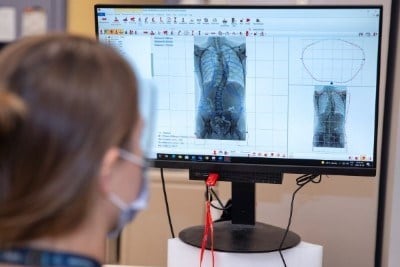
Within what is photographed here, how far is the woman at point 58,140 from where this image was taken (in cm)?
69

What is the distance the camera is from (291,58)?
1221mm

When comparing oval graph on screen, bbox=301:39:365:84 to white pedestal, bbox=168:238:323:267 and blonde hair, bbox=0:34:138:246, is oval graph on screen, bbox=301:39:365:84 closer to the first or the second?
white pedestal, bbox=168:238:323:267

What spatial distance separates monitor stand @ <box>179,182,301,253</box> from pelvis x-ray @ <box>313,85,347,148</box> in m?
0.20

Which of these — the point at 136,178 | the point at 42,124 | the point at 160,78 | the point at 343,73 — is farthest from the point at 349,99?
the point at 42,124

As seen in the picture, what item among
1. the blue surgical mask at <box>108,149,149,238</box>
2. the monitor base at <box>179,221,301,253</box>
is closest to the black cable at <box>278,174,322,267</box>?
the monitor base at <box>179,221,301,253</box>

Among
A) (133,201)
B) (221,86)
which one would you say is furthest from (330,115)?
(133,201)

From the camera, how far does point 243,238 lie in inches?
50.3

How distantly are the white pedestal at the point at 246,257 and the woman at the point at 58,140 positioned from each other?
1.63 feet

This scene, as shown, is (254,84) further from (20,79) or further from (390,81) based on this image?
(20,79)

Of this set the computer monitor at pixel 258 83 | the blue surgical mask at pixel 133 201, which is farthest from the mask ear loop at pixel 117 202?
the computer monitor at pixel 258 83

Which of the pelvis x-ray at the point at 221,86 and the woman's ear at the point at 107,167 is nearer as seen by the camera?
the woman's ear at the point at 107,167

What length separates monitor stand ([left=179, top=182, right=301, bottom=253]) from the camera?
4.05ft

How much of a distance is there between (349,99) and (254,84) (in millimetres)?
196

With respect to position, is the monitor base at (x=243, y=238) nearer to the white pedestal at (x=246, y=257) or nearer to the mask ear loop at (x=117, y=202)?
the white pedestal at (x=246, y=257)
